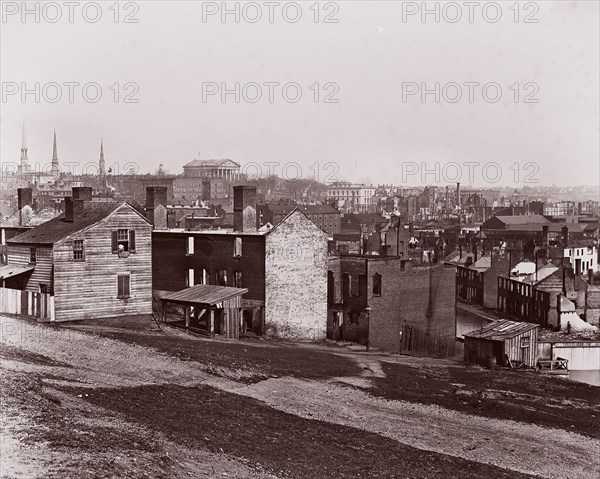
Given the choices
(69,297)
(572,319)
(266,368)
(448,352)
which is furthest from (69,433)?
(572,319)

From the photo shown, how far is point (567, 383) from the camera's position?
136 ft

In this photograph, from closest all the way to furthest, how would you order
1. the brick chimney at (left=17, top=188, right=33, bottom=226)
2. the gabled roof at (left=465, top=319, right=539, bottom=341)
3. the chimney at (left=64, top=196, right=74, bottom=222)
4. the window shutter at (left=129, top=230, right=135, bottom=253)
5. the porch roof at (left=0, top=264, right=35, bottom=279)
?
the porch roof at (left=0, top=264, right=35, bottom=279), the window shutter at (left=129, top=230, right=135, bottom=253), the chimney at (left=64, top=196, right=74, bottom=222), the gabled roof at (left=465, top=319, right=539, bottom=341), the brick chimney at (left=17, top=188, right=33, bottom=226)

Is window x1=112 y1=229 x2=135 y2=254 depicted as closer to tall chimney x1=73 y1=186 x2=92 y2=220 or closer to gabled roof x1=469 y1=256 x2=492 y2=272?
tall chimney x1=73 y1=186 x2=92 y2=220

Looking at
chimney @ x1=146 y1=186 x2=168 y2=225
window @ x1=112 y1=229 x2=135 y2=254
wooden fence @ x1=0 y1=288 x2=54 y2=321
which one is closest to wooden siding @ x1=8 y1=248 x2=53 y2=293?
wooden fence @ x1=0 y1=288 x2=54 y2=321

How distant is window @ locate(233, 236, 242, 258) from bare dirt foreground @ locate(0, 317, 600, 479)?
938 centimetres

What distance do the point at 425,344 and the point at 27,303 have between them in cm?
2766

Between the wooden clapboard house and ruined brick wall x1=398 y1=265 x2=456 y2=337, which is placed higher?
the wooden clapboard house

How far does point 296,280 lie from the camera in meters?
49.3

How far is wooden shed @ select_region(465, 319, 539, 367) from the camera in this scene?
151ft

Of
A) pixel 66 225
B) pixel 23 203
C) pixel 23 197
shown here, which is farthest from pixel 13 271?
pixel 23 197

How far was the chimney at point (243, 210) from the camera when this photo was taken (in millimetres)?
51062

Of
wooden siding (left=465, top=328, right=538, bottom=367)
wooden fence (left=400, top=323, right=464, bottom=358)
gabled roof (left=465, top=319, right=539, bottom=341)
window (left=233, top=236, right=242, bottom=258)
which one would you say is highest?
window (left=233, top=236, right=242, bottom=258)

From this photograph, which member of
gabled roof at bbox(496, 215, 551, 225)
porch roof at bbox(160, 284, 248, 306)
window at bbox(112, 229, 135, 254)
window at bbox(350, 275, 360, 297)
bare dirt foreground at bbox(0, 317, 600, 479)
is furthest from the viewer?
gabled roof at bbox(496, 215, 551, 225)

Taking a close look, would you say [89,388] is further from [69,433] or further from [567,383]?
[567,383]
